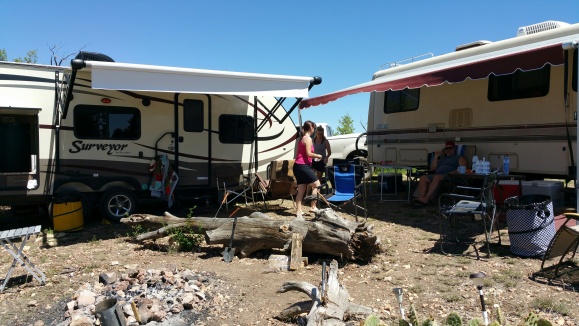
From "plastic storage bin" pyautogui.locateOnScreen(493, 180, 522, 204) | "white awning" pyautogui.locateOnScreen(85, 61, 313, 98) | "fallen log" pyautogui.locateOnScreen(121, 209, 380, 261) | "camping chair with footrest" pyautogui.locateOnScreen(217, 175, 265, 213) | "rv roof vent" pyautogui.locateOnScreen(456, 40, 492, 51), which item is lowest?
"fallen log" pyautogui.locateOnScreen(121, 209, 380, 261)

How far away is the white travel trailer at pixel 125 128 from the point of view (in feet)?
20.8

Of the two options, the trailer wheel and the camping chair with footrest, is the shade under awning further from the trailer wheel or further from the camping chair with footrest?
the trailer wheel

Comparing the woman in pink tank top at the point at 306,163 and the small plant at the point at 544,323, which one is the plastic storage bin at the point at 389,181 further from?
the small plant at the point at 544,323

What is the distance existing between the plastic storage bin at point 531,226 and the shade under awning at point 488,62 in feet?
5.59

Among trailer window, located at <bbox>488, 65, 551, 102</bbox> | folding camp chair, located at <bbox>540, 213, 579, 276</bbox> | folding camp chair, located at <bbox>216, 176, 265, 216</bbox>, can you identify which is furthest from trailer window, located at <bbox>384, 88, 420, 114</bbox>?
folding camp chair, located at <bbox>540, 213, 579, 276</bbox>

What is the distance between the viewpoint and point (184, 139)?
763cm

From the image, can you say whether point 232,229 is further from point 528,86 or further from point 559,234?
point 528,86

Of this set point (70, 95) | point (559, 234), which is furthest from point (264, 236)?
point (70, 95)

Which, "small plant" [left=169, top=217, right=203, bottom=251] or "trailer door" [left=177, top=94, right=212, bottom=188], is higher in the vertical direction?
"trailer door" [left=177, top=94, right=212, bottom=188]

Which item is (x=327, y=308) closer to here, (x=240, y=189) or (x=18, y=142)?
(x=240, y=189)

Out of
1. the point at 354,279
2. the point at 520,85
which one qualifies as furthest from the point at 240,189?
the point at 520,85

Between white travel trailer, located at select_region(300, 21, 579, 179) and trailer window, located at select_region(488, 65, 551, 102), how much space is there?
1cm

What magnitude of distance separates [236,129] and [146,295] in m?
4.60

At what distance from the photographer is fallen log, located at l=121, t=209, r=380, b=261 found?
4.78 meters
